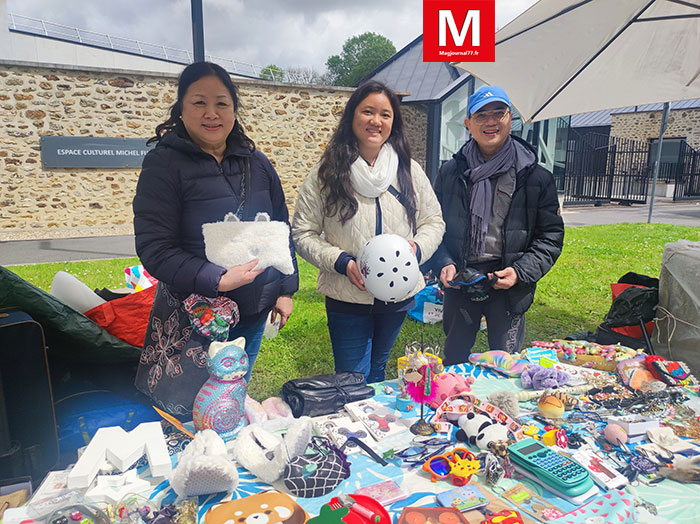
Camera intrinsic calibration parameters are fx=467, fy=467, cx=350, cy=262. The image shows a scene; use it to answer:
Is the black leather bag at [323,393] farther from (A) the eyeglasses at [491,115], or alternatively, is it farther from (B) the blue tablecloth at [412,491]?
(A) the eyeglasses at [491,115]

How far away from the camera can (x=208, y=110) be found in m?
1.62

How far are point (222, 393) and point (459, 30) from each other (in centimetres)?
231

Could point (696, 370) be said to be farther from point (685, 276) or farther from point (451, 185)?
point (451, 185)

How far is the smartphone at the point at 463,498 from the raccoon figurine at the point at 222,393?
642 mm

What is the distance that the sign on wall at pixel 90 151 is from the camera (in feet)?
27.4

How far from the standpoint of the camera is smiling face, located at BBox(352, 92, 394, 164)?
6.53 feet

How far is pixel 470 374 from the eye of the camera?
1967 millimetres

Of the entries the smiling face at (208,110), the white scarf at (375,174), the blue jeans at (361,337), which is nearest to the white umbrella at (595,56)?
the white scarf at (375,174)

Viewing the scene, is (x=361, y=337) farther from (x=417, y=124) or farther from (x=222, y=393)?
(x=417, y=124)

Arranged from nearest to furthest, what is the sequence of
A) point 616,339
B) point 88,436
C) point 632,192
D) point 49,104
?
point 88,436, point 616,339, point 49,104, point 632,192

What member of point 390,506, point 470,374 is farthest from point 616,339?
point 390,506

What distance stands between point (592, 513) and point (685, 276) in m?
2.10

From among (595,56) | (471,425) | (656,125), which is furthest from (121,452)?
(656,125)

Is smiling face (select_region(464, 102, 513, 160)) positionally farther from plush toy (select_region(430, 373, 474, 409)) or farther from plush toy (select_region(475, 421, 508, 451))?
plush toy (select_region(475, 421, 508, 451))
